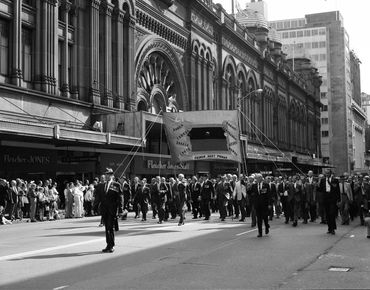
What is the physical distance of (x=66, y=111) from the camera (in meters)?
29.2

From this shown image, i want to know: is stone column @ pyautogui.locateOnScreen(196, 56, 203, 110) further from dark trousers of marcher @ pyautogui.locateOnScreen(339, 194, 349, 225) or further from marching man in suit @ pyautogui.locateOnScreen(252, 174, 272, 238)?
marching man in suit @ pyautogui.locateOnScreen(252, 174, 272, 238)

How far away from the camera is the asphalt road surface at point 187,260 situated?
28.0 ft

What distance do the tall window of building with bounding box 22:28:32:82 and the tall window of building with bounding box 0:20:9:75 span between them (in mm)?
1152

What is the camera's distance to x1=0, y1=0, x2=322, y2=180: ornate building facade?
25828mm

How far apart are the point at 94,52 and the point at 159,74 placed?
963 cm

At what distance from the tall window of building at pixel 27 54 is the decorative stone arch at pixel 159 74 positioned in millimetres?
9823

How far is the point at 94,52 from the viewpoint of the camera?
31609mm

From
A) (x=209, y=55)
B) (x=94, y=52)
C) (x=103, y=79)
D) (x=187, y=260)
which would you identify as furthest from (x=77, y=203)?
(x=209, y=55)

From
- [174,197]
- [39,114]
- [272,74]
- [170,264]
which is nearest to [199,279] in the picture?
[170,264]

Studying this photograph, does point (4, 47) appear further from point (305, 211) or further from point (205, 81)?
point (205, 81)

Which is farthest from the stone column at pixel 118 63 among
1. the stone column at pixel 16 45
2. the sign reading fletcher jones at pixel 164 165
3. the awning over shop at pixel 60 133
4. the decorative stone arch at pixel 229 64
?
the decorative stone arch at pixel 229 64

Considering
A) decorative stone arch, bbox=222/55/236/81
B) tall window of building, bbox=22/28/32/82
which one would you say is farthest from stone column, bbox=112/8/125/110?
decorative stone arch, bbox=222/55/236/81

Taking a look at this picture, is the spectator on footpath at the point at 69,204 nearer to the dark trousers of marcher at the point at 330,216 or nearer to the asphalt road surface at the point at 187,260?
the asphalt road surface at the point at 187,260

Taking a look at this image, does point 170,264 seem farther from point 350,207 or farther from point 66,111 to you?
point 66,111
